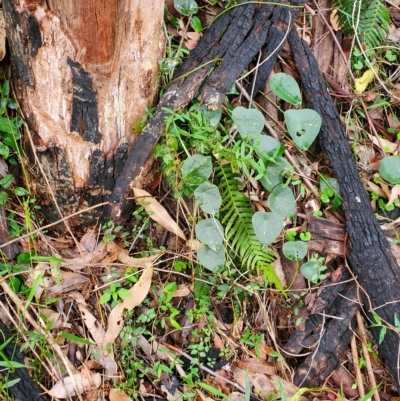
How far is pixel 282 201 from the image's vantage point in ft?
6.34

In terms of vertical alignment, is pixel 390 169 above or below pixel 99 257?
above

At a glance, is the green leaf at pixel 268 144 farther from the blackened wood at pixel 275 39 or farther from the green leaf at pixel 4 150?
the green leaf at pixel 4 150

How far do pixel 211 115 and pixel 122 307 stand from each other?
2.96ft

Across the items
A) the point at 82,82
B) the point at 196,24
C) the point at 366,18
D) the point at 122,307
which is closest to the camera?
the point at 82,82

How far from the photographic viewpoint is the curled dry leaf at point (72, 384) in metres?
1.80

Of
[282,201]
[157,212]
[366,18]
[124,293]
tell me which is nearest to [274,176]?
[282,201]

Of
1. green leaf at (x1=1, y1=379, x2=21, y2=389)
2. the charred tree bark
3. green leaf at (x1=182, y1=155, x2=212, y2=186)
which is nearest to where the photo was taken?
the charred tree bark

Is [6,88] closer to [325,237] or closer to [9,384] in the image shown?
[9,384]

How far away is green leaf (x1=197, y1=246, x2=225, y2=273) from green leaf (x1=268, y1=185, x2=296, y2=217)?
0.94ft

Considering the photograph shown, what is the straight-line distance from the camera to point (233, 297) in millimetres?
2012

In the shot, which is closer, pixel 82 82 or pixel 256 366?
pixel 82 82

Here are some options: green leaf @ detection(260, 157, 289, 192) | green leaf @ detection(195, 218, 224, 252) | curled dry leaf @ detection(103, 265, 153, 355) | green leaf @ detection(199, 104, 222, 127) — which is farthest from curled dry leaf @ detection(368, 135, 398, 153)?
curled dry leaf @ detection(103, 265, 153, 355)

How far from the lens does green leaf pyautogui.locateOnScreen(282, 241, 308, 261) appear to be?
1.98 m

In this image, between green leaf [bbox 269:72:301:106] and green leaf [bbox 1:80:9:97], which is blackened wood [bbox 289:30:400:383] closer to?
green leaf [bbox 269:72:301:106]
